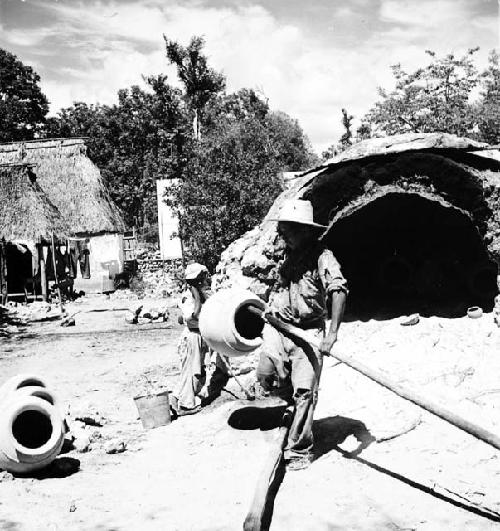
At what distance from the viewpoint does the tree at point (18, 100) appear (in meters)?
40.3

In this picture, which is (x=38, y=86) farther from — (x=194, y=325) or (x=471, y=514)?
(x=471, y=514)

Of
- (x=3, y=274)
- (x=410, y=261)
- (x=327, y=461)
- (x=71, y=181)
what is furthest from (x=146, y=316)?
(x=71, y=181)

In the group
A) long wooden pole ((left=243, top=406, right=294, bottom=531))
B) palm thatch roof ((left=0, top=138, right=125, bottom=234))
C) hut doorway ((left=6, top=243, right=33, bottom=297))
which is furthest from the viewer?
palm thatch roof ((left=0, top=138, right=125, bottom=234))

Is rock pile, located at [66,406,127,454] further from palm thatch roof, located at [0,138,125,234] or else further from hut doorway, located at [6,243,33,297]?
palm thatch roof, located at [0,138,125,234]

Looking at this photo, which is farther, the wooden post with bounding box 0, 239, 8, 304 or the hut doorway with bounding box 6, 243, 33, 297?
the hut doorway with bounding box 6, 243, 33, 297

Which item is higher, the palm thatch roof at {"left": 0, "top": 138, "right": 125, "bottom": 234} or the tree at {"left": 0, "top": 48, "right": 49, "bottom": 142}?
the tree at {"left": 0, "top": 48, "right": 49, "bottom": 142}

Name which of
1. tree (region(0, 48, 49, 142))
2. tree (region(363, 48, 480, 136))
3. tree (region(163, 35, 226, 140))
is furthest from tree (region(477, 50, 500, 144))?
tree (region(0, 48, 49, 142))

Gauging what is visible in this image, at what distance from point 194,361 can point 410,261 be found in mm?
5373

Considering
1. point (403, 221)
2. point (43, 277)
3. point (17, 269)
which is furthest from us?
point (17, 269)

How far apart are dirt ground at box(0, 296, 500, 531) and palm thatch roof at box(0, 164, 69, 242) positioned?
12121 millimetres

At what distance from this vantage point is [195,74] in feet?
87.1

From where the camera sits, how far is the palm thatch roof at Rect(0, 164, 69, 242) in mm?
19297

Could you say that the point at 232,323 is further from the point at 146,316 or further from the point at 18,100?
the point at 18,100

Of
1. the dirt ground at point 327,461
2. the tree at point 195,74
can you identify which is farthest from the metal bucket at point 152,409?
the tree at point 195,74
